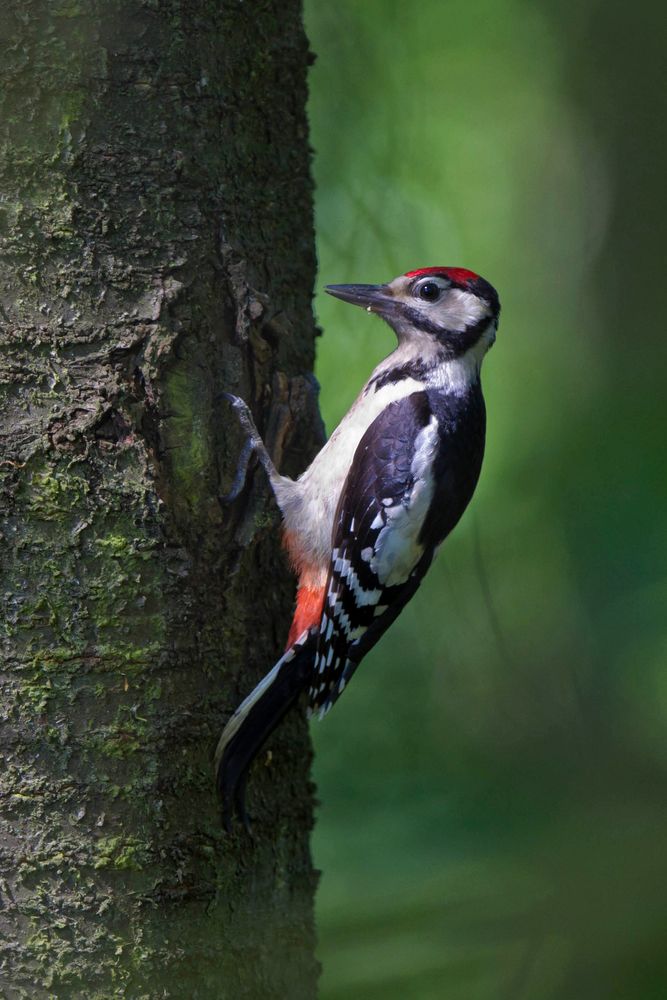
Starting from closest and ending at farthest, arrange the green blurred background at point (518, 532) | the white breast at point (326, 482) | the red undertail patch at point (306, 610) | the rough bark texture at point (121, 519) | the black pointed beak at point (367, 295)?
the rough bark texture at point (121, 519) → the green blurred background at point (518, 532) → the red undertail patch at point (306, 610) → the white breast at point (326, 482) → the black pointed beak at point (367, 295)

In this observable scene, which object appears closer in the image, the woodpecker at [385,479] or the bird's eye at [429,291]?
the woodpecker at [385,479]

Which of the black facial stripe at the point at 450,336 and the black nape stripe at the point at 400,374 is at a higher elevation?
the black facial stripe at the point at 450,336

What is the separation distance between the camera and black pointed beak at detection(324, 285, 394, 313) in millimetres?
2359

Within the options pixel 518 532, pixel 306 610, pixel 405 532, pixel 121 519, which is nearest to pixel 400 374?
pixel 405 532

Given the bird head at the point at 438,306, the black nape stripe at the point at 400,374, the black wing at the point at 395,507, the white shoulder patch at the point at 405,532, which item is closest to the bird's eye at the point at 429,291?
the bird head at the point at 438,306

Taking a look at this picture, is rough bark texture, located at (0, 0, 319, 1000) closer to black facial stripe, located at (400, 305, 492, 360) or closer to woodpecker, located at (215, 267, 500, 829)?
woodpecker, located at (215, 267, 500, 829)

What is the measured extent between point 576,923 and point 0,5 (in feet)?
5.98

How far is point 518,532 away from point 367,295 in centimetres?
75

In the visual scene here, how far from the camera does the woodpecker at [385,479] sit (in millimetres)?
2064

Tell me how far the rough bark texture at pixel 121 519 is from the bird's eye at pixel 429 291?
699mm

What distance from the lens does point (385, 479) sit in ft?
7.50

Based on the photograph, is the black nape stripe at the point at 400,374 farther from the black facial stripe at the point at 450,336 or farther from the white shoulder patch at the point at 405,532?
the white shoulder patch at the point at 405,532

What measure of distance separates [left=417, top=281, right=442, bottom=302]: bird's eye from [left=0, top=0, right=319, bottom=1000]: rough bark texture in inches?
27.5

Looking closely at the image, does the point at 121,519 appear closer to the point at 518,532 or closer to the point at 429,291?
the point at 429,291
